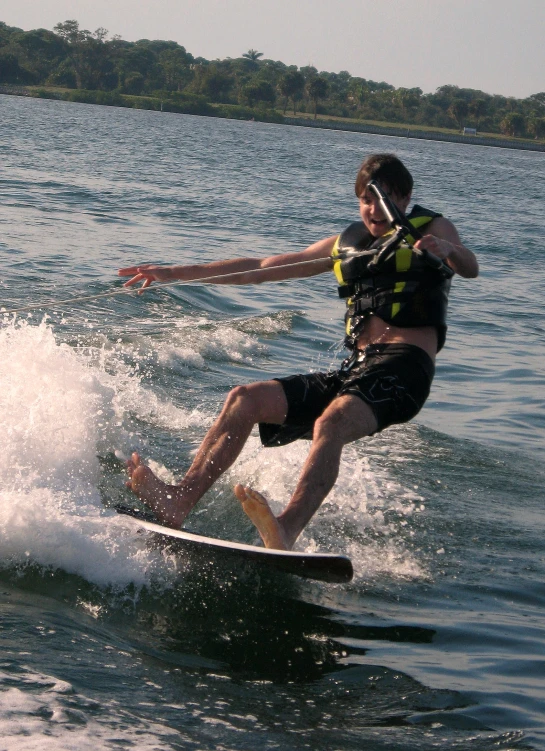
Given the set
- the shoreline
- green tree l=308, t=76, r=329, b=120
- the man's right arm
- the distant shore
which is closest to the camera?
the man's right arm

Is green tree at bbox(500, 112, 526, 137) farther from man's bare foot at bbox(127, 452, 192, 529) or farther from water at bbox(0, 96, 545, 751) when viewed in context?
man's bare foot at bbox(127, 452, 192, 529)

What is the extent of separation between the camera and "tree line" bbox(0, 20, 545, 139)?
11050 centimetres

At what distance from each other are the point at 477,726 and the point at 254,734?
90cm

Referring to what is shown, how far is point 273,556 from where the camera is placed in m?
4.48

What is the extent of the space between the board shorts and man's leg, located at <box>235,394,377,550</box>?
3.7 inches

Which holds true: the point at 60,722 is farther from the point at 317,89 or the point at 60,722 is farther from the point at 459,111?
the point at 459,111

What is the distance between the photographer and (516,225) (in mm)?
28375

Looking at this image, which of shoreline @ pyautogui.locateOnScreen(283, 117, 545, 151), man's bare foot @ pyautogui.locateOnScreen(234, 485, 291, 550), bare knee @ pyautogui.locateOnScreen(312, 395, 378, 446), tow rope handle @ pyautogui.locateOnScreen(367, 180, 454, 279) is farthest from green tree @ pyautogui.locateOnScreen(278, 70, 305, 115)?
man's bare foot @ pyautogui.locateOnScreen(234, 485, 291, 550)

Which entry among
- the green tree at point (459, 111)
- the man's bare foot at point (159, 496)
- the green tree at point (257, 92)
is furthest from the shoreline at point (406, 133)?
the man's bare foot at point (159, 496)

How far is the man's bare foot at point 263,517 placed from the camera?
450 cm

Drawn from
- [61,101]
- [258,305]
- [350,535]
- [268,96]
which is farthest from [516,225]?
[268,96]

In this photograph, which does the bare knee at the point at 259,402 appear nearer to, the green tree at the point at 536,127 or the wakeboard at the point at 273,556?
the wakeboard at the point at 273,556

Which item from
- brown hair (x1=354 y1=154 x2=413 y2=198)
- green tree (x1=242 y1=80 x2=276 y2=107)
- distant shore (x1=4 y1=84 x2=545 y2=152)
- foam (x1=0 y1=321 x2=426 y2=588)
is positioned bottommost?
foam (x1=0 y1=321 x2=426 y2=588)

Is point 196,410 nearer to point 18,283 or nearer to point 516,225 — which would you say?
point 18,283
